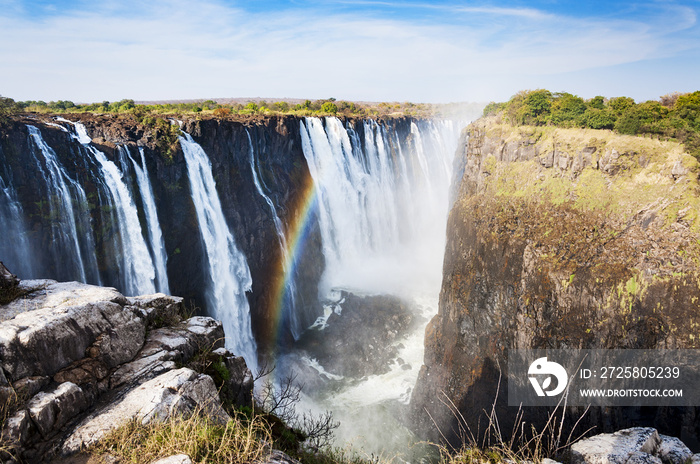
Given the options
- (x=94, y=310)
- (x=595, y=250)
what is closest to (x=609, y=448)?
(x=94, y=310)

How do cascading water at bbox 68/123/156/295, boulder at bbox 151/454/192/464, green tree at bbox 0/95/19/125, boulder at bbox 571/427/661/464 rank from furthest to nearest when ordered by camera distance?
1. cascading water at bbox 68/123/156/295
2. green tree at bbox 0/95/19/125
3. boulder at bbox 571/427/661/464
4. boulder at bbox 151/454/192/464

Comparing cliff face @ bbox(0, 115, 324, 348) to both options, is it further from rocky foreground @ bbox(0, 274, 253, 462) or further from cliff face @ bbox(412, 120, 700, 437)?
cliff face @ bbox(412, 120, 700, 437)

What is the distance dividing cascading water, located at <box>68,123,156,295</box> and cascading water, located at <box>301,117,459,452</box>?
41.0ft

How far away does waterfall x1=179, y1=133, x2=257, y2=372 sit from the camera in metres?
24.4

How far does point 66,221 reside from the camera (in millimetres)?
17734

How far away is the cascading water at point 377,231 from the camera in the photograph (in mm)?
22906

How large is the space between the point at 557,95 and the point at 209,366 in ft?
93.6

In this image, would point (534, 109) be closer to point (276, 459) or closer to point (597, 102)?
point (597, 102)

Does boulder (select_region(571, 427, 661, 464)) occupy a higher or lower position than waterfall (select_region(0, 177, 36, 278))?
lower

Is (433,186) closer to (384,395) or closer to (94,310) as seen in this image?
(384,395)

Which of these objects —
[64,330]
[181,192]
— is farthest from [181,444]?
[181,192]

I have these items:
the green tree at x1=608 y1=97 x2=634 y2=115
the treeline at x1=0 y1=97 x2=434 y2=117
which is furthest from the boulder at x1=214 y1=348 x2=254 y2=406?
the green tree at x1=608 y1=97 x2=634 y2=115

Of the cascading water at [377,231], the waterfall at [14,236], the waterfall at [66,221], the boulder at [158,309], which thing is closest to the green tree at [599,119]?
the cascading water at [377,231]

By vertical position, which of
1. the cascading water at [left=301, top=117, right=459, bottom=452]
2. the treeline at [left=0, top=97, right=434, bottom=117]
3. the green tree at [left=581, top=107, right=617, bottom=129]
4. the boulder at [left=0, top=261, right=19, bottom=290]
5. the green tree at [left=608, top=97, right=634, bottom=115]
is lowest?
the cascading water at [left=301, top=117, right=459, bottom=452]
